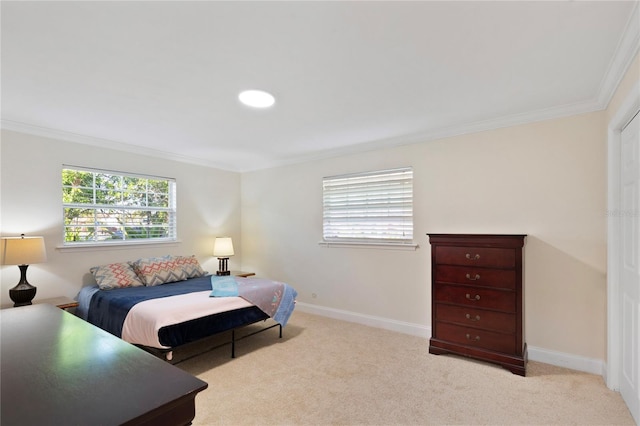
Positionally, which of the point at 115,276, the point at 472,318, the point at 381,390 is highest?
the point at 115,276

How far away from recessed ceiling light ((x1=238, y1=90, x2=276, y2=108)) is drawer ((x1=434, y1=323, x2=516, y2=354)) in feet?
8.65

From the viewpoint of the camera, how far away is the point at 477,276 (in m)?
2.90

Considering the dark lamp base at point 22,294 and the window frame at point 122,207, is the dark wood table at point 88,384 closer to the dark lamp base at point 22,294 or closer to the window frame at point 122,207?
the dark lamp base at point 22,294

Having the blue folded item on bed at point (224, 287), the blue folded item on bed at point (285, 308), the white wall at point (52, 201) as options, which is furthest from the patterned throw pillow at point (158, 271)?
the blue folded item on bed at point (285, 308)

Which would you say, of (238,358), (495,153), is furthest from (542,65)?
(238,358)

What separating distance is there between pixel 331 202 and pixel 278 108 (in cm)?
187

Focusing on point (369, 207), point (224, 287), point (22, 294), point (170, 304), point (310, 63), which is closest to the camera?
point (310, 63)

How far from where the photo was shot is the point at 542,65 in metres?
2.08

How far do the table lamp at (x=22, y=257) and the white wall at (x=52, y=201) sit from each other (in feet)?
0.76

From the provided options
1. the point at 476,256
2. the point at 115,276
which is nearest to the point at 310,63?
the point at 476,256

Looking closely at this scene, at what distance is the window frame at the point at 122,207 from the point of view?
364 centimetres

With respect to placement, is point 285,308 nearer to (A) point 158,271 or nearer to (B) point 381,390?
(B) point 381,390

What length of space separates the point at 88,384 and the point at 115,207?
3.81 m

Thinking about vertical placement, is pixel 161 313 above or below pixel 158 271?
below
